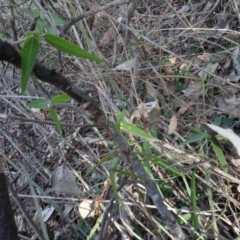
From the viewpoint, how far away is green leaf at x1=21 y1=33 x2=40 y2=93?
64 centimetres

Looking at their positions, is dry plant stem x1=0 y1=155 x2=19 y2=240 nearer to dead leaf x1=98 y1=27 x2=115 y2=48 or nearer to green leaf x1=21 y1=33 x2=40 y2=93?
green leaf x1=21 y1=33 x2=40 y2=93

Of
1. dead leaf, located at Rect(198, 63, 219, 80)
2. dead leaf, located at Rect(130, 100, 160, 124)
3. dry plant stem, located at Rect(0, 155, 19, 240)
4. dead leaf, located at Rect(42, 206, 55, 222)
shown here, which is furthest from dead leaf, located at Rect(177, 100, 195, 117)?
dry plant stem, located at Rect(0, 155, 19, 240)

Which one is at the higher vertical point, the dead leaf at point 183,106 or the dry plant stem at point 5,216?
the dry plant stem at point 5,216

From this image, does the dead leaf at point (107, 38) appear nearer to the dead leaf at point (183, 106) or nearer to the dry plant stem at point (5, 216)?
the dead leaf at point (183, 106)

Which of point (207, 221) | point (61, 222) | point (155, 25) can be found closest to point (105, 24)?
point (155, 25)

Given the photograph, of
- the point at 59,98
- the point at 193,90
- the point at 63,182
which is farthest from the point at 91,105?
the point at 193,90

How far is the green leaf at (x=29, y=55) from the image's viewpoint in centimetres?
64

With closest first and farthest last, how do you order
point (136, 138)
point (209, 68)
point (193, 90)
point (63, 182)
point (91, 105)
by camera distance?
point (91, 105) < point (63, 182) < point (136, 138) < point (193, 90) < point (209, 68)

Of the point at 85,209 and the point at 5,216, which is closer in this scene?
the point at 5,216

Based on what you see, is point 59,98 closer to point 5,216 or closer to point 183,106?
point 5,216

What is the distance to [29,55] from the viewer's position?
25.3 inches

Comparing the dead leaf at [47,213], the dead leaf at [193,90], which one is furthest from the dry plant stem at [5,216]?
the dead leaf at [193,90]

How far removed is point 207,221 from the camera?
1.28 m

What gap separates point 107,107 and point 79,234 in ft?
1.39
